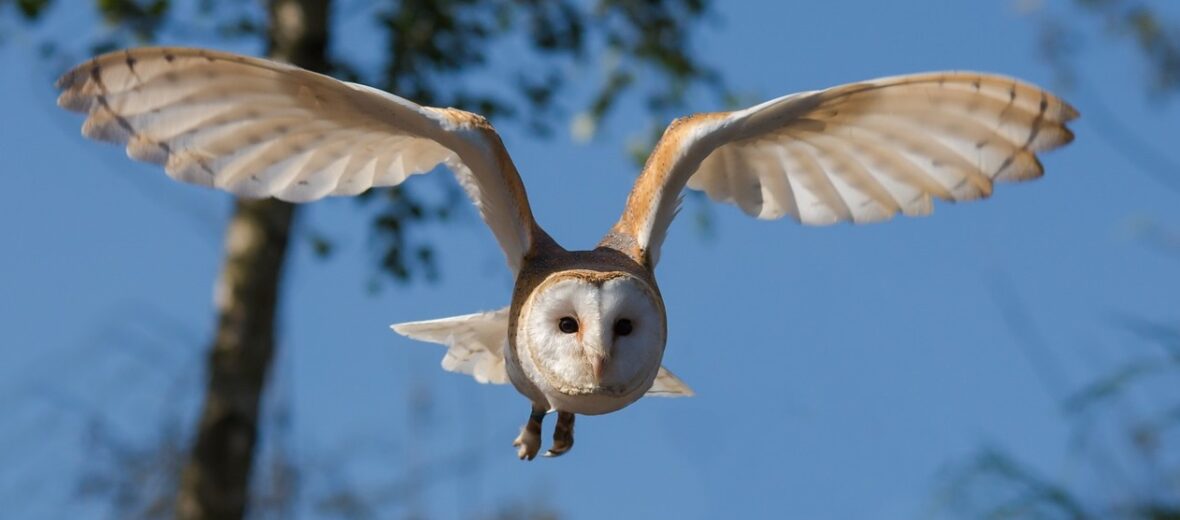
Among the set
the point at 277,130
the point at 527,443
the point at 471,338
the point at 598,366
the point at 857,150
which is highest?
the point at 857,150

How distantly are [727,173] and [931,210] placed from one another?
48 centimetres

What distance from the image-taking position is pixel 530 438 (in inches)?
120

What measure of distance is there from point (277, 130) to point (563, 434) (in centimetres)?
88

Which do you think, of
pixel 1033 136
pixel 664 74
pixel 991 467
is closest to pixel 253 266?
pixel 664 74

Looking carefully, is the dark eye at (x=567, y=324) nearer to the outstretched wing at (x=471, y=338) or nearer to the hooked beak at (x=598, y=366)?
the hooked beak at (x=598, y=366)

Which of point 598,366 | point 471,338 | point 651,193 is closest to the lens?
point 598,366

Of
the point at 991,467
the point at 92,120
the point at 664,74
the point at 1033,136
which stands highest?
the point at 664,74

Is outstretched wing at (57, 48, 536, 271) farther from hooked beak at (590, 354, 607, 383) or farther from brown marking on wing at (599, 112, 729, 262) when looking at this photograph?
hooked beak at (590, 354, 607, 383)

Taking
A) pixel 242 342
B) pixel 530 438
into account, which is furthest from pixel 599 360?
pixel 242 342

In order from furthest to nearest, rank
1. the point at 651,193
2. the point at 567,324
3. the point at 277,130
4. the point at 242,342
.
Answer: the point at 242,342 < the point at 277,130 < the point at 651,193 < the point at 567,324

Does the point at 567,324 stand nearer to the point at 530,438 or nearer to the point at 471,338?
the point at 530,438

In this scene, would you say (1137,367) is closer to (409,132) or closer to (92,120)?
(409,132)

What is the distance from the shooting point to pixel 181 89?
308 cm

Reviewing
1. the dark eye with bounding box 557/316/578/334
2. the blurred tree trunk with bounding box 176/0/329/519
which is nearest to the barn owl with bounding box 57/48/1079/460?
the dark eye with bounding box 557/316/578/334
